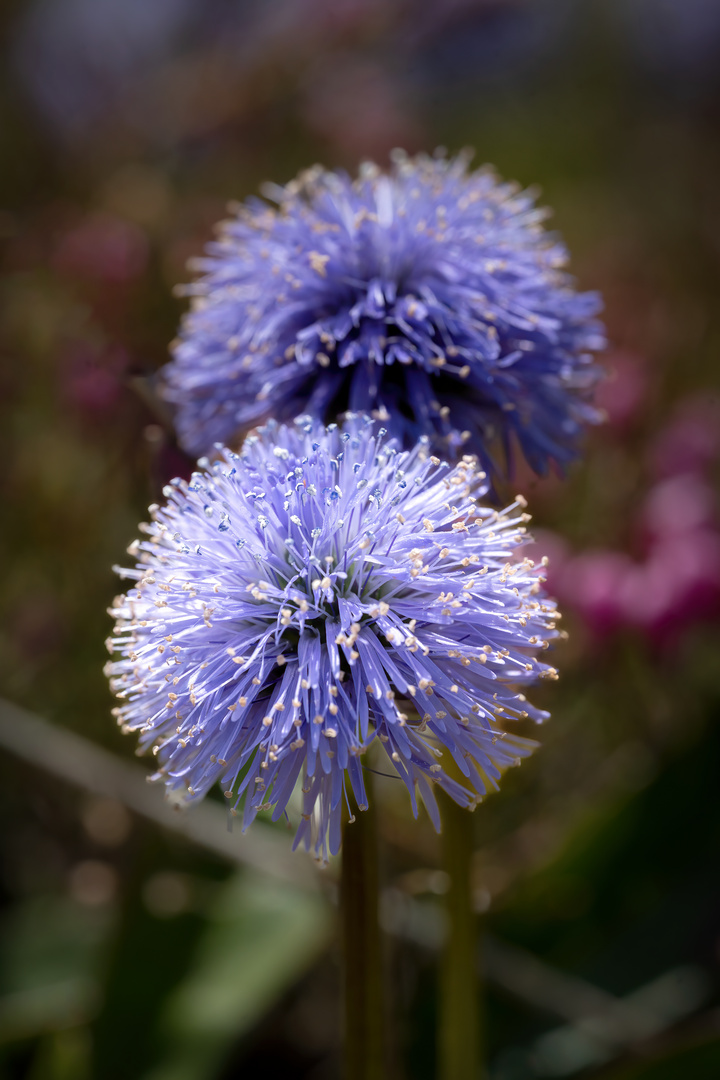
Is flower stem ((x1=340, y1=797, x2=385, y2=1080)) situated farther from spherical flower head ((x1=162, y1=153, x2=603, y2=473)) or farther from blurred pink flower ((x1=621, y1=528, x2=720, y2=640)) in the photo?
blurred pink flower ((x1=621, y1=528, x2=720, y2=640))

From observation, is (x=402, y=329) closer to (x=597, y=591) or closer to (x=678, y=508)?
(x=597, y=591)

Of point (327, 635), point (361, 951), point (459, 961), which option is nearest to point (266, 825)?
point (459, 961)

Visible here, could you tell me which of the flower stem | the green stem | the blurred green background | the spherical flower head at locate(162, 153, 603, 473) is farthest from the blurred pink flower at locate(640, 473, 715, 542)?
the flower stem

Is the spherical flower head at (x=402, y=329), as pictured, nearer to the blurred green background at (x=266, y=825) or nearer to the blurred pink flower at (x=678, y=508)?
the blurred green background at (x=266, y=825)

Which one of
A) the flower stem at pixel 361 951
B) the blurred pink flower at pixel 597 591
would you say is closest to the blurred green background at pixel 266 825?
the blurred pink flower at pixel 597 591

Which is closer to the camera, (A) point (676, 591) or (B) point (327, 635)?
(B) point (327, 635)

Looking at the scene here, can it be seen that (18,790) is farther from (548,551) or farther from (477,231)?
(477,231)

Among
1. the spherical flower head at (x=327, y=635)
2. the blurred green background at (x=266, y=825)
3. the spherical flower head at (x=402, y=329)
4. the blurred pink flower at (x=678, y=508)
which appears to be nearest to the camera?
the spherical flower head at (x=327, y=635)
